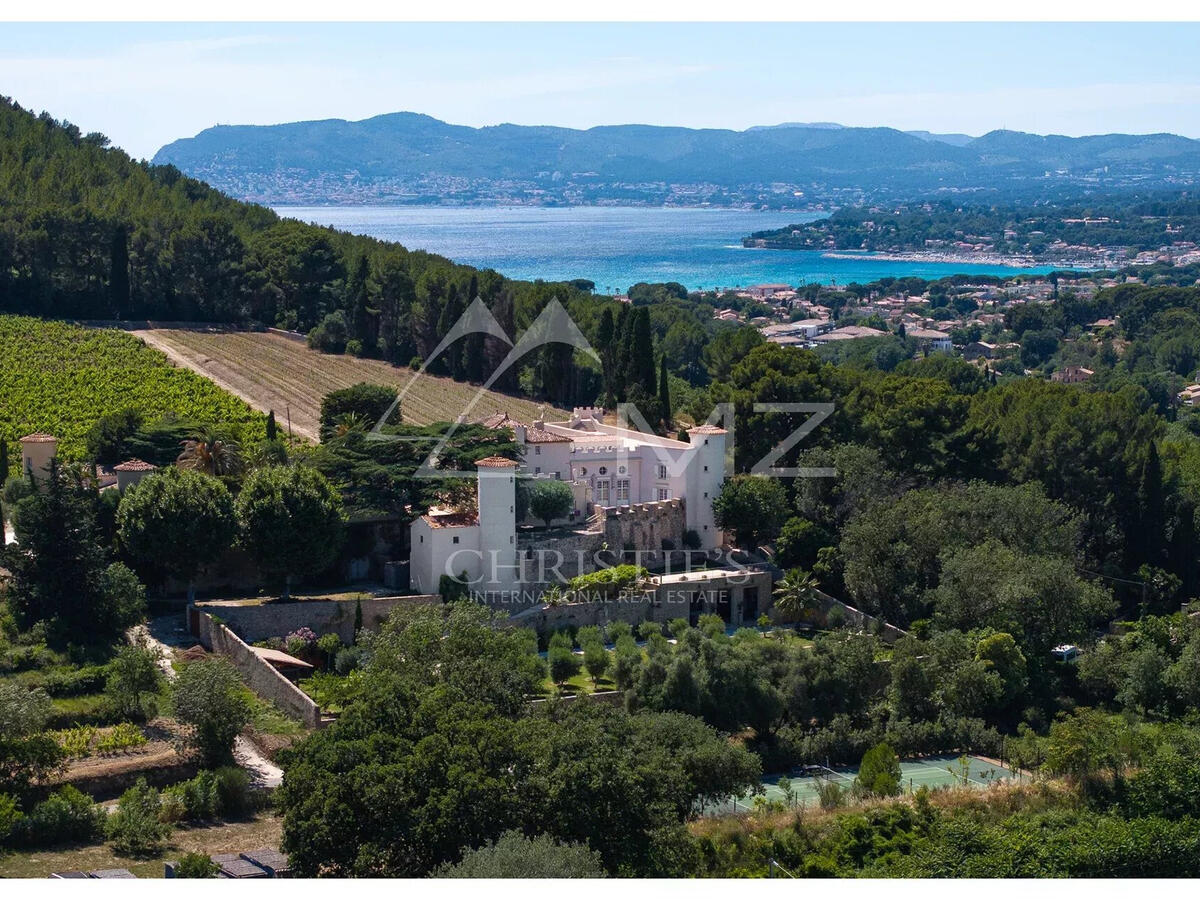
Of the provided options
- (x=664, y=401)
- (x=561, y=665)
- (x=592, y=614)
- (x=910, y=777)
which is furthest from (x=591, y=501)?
(x=910, y=777)

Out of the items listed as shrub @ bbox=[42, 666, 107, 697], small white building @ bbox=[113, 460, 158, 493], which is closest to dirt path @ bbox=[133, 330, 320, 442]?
small white building @ bbox=[113, 460, 158, 493]

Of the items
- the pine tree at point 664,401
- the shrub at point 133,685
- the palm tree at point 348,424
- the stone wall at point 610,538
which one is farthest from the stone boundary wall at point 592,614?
the pine tree at point 664,401

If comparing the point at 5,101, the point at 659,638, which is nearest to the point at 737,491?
the point at 659,638

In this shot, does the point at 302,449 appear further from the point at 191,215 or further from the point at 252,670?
the point at 191,215

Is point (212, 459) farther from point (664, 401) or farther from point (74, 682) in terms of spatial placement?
point (664, 401)

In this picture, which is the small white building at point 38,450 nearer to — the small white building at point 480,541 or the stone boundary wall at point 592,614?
the small white building at point 480,541

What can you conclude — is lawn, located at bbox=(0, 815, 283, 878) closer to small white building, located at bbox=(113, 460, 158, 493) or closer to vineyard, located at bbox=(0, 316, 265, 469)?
small white building, located at bbox=(113, 460, 158, 493)
